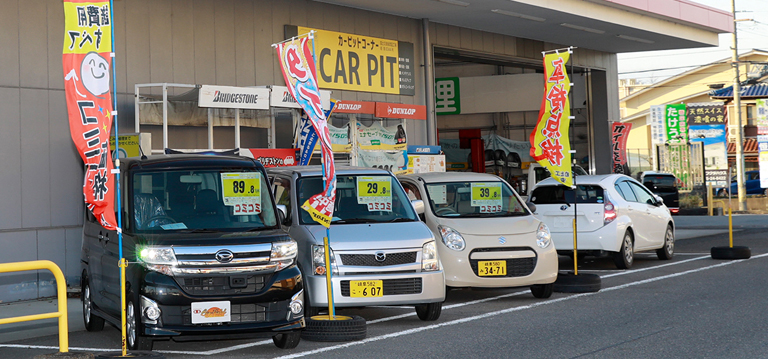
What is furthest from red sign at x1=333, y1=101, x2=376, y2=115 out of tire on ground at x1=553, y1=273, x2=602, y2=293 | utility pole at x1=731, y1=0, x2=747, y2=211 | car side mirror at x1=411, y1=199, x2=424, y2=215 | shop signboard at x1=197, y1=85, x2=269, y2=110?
utility pole at x1=731, y1=0, x2=747, y2=211

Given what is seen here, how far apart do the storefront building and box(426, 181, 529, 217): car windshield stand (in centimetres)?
405

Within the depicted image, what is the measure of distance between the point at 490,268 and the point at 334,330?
8.59 feet

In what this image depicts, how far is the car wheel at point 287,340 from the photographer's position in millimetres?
7730

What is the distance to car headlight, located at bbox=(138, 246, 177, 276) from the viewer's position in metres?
7.14

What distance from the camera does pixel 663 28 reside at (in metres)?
23.0

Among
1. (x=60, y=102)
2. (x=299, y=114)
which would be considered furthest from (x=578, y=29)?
(x=60, y=102)

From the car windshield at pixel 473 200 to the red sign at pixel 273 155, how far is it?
4.00 meters

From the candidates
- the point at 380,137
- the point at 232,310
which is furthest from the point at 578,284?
the point at 380,137

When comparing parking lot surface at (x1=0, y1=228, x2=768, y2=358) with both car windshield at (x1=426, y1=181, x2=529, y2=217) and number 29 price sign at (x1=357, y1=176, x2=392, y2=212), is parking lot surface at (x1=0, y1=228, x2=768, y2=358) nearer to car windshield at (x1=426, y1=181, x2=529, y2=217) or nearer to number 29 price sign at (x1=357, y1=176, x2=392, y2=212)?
car windshield at (x1=426, y1=181, x2=529, y2=217)

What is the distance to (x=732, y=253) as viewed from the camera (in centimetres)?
1490

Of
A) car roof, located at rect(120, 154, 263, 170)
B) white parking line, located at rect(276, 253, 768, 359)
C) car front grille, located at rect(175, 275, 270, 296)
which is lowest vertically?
white parking line, located at rect(276, 253, 768, 359)

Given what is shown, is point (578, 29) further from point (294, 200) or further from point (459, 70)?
point (294, 200)

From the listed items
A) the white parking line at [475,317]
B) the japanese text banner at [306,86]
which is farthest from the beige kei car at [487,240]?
the japanese text banner at [306,86]

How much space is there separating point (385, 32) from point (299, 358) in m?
12.6
